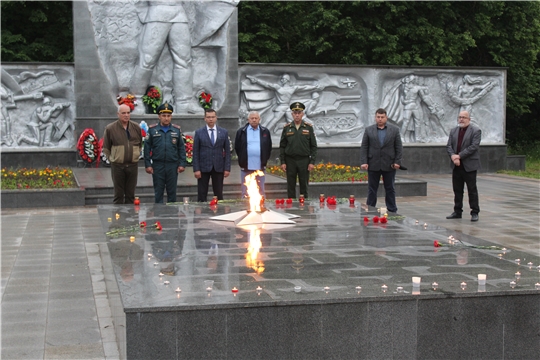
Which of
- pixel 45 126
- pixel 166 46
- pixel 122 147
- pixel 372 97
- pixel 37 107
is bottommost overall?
pixel 122 147

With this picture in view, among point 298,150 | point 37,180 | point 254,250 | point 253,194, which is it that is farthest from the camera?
point 37,180

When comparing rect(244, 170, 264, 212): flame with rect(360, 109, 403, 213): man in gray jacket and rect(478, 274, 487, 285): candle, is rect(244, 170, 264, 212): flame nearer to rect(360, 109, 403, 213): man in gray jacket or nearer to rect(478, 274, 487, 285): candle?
rect(478, 274, 487, 285): candle

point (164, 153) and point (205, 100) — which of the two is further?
point (205, 100)

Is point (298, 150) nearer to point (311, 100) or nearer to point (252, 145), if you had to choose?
point (252, 145)

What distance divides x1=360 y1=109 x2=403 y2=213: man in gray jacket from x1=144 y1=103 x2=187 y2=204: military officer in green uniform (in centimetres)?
256

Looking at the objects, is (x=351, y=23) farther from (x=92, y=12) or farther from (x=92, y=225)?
(x=92, y=225)

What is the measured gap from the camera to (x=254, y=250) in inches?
237

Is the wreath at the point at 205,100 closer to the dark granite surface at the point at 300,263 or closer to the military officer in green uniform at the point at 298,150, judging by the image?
the military officer in green uniform at the point at 298,150

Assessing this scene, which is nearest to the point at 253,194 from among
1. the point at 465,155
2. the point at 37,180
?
the point at 465,155

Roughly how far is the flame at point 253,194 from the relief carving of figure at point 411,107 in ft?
39.6

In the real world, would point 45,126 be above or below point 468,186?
above

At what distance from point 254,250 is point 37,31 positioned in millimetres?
19776

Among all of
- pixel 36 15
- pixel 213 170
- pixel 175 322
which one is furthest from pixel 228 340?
pixel 36 15

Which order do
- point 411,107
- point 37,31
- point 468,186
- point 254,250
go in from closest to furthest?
point 254,250
point 468,186
point 411,107
point 37,31
